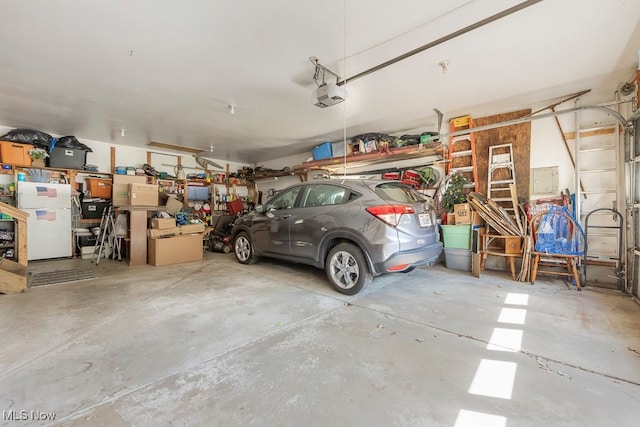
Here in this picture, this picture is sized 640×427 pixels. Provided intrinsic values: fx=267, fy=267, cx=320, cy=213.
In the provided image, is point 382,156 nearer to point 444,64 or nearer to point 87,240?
point 444,64

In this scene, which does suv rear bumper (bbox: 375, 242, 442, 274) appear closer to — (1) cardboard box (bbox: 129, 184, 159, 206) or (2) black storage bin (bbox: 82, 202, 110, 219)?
(1) cardboard box (bbox: 129, 184, 159, 206)

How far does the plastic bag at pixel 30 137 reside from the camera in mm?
5200

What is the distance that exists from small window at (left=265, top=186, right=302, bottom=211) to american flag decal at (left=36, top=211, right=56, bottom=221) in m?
4.75

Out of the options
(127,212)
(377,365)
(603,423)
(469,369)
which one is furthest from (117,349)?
(127,212)

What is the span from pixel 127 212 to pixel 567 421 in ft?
21.5

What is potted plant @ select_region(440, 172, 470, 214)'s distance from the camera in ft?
15.5

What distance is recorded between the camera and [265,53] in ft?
9.36

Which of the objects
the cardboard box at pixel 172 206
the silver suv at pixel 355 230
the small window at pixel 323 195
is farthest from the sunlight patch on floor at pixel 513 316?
the cardboard box at pixel 172 206

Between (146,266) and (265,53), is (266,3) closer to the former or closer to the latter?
(265,53)

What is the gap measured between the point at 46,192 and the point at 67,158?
0.81 m

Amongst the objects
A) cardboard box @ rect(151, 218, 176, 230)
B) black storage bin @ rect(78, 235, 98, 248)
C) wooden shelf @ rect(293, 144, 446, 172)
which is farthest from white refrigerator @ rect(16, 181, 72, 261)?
wooden shelf @ rect(293, 144, 446, 172)

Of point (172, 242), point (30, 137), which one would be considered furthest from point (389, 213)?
point (30, 137)

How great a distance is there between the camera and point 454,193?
4.79 m

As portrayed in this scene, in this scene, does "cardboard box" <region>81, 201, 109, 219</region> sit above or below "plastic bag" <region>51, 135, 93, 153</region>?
below
